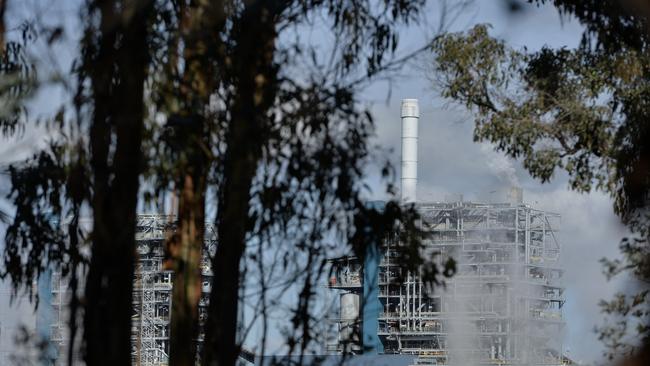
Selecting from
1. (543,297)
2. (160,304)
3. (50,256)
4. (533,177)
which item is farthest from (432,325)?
(50,256)

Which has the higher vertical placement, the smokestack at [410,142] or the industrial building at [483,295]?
the smokestack at [410,142]

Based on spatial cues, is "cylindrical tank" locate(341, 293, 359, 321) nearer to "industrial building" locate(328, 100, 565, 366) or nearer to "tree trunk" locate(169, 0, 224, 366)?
"industrial building" locate(328, 100, 565, 366)

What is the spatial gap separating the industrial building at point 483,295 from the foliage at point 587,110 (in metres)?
27.5

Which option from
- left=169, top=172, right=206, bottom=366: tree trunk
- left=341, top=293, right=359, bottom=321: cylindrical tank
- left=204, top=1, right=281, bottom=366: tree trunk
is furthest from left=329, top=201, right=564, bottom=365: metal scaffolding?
left=204, top=1, right=281, bottom=366: tree trunk

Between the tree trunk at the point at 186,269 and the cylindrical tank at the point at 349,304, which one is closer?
the tree trunk at the point at 186,269

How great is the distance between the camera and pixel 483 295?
40594mm

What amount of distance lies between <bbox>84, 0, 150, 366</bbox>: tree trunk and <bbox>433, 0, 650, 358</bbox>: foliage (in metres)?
4.07

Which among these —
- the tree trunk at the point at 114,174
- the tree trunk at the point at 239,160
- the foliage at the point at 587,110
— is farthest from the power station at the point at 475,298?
the tree trunk at the point at 114,174

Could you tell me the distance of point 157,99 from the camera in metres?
6.89

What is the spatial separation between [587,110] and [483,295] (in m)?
31.1

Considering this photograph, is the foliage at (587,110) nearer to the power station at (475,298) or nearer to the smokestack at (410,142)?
the power station at (475,298)

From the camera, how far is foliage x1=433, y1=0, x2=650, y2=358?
9469 millimetres

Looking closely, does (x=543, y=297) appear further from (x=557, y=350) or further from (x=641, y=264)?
(x=641, y=264)

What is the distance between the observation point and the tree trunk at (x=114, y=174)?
5762 mm
